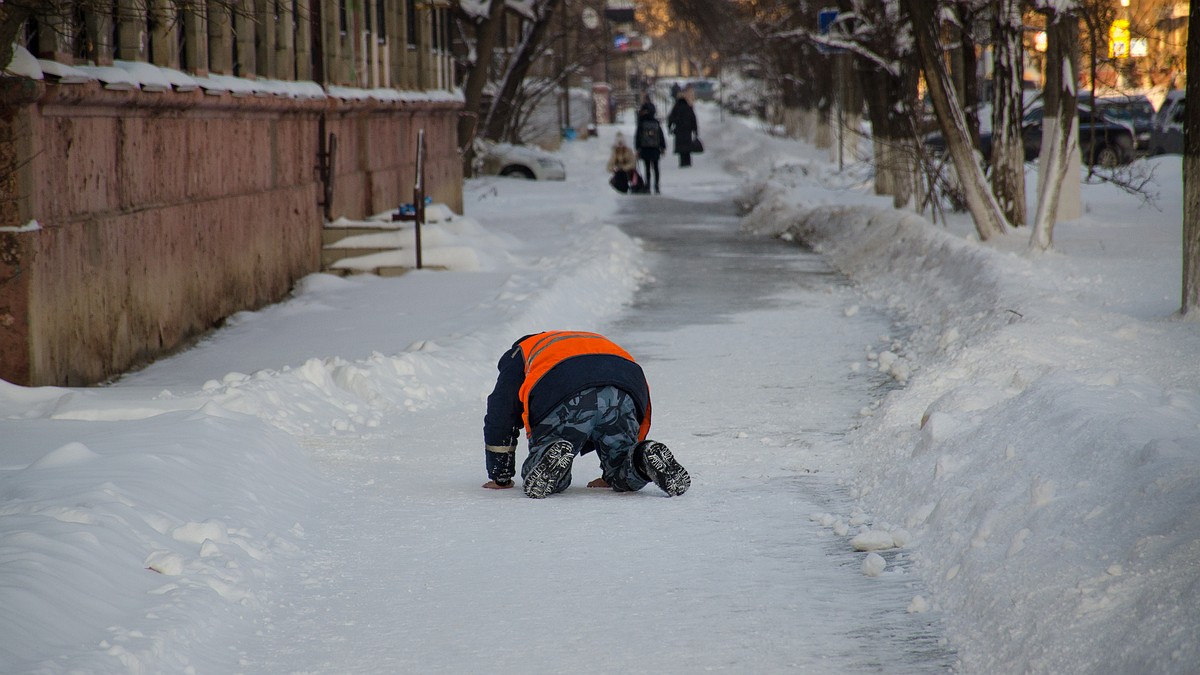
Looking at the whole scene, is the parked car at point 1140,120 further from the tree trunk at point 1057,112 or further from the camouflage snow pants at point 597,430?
the camouflage snow pants at point 597,430

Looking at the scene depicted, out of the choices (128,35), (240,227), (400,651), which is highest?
(128,35)

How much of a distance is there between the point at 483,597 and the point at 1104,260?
12122mm

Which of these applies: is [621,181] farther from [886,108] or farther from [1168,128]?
[1168,128]

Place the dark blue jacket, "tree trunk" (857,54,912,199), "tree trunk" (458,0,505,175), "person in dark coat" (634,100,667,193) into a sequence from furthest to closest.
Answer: "person in dark coat" (634,100,667,193) < "tree trunk" (458,0,505,175) < "tree trunk" (857,54,912,199) < the dark blue jacket

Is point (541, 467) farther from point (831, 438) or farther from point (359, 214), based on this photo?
point (359, 214)

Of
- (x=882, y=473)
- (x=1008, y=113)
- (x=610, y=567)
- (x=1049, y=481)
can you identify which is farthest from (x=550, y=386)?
(x=1008, y=113)

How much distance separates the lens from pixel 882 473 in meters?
6.57

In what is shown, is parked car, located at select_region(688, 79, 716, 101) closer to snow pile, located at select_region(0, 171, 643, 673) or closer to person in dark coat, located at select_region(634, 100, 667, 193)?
person in dark coat, located at select_region(634, 100, 667, 193)

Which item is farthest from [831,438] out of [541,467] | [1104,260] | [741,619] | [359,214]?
[359,214]

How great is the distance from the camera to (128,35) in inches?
431

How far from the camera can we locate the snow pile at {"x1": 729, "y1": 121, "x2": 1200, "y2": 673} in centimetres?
388

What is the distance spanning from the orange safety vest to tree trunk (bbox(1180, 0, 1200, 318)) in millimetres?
6043

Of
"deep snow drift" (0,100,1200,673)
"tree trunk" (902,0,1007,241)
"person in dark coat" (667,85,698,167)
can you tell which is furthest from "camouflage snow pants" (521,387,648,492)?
"person in dark coat" (667,85,698,167)

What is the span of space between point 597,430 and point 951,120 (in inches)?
436
